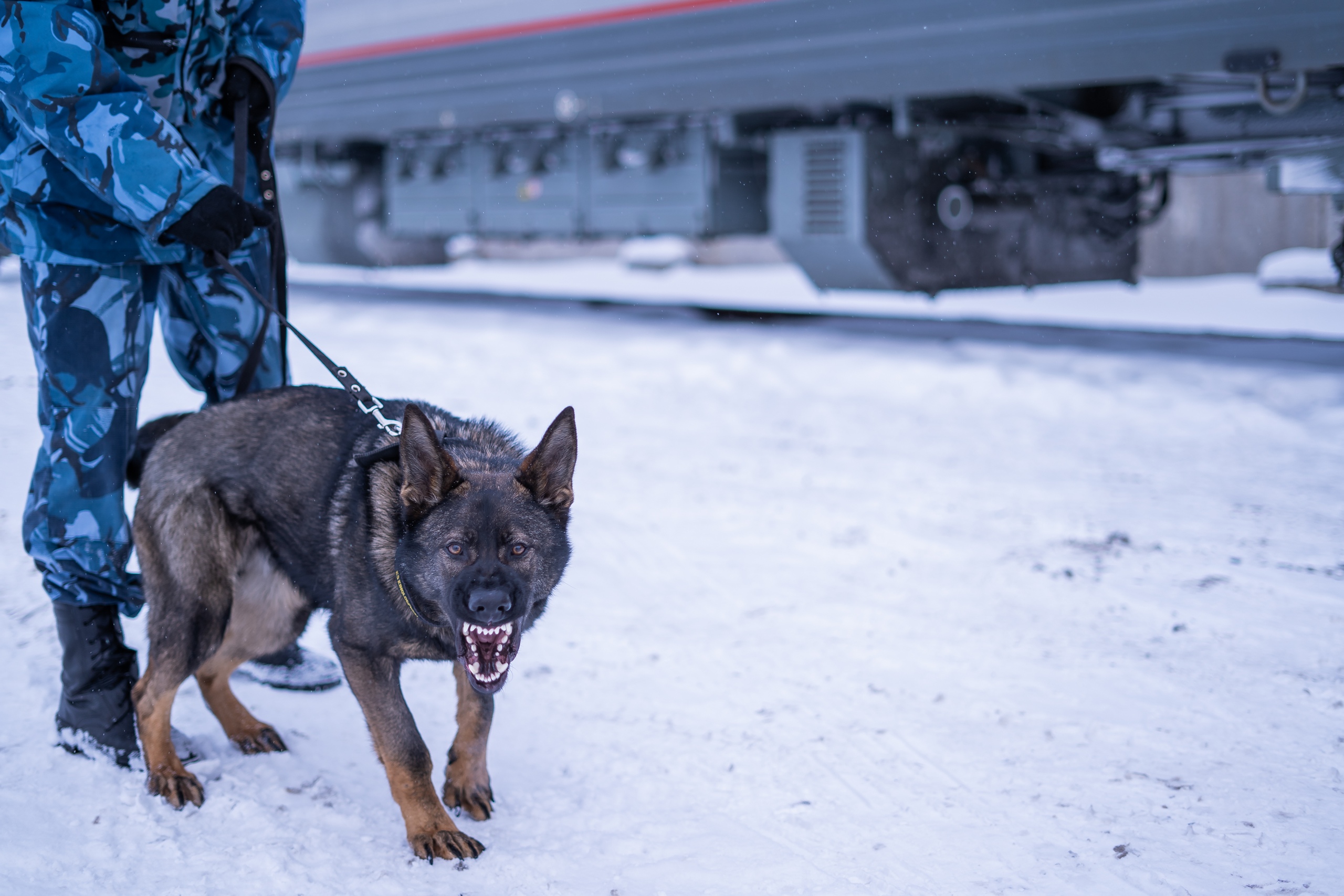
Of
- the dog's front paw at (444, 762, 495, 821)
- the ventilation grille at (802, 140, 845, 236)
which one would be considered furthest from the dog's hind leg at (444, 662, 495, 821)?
the ventilation grille at (802, 140, 845, 236)

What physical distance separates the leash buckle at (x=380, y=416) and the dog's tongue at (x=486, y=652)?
1.49 ft

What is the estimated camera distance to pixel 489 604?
1.93m

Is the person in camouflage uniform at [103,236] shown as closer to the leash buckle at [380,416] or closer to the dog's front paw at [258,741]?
the dog's front paw at [258,741]

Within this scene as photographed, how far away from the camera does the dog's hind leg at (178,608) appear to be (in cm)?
230

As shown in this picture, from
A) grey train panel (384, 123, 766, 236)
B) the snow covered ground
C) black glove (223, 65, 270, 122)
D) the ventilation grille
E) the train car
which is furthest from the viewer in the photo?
grey train panel (384, 123, 766, 236)

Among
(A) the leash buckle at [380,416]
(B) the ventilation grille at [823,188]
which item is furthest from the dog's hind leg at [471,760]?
(B) the ventilation grille at [823,188]

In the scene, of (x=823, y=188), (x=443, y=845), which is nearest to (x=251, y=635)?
(x=443, y=845)

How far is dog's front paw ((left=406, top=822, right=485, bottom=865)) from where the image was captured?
2080 millimetres

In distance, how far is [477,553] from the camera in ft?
6.73

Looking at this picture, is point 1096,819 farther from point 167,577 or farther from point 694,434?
point 694,434

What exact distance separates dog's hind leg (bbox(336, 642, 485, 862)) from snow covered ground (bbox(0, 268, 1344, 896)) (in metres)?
0.05

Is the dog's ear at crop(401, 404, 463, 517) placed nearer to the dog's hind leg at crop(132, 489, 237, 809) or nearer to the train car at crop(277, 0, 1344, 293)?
the dog's hind leg at crop(132, 489, 237, 809)

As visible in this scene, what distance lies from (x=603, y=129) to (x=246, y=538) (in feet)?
21.5

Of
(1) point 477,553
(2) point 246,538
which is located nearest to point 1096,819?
(1) point 477,553
